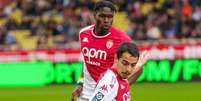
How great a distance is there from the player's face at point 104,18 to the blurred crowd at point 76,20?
15.4m

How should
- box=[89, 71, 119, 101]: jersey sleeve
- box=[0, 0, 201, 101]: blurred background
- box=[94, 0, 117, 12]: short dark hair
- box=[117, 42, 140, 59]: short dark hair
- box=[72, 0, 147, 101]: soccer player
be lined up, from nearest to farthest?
box=[89, 71, 119, 101]: jersey sleeve < box=[117, 42, 140, 59]: short dark hair < box=[94, 0, 117, 12]: short dark hair < box=[72, 0, 147, 101]: soccer player < box=[0, 0, 201, 101]: blurred background

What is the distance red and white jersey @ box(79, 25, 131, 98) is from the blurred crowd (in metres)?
15.0

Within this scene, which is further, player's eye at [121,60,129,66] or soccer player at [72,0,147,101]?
soccer player at [72,0,147,101]

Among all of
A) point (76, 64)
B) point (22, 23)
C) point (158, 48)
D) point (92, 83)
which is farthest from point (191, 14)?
point (92, 83)

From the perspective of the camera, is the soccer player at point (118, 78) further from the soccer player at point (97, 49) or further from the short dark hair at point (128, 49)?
the soccer player at point (97, 49)

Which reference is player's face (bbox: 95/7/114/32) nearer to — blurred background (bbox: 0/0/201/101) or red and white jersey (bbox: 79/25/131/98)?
red and white jersey (bbox: 79/25/131/98)

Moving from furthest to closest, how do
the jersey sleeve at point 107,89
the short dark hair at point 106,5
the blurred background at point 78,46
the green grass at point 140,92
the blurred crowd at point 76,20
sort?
the blurred crowd at point 76,20
the blurred background at point 78,46
the green grass at point 140,92
the short dark hair at point 106,5
the jersey sleeve at point 107,89

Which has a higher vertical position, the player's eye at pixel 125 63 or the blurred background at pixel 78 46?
the player's eye at pixel 125 63

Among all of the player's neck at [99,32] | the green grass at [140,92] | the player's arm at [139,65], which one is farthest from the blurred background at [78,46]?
the player's arm at [139,65]

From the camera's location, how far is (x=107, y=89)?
6074 millimetres

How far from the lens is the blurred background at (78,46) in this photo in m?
23.3

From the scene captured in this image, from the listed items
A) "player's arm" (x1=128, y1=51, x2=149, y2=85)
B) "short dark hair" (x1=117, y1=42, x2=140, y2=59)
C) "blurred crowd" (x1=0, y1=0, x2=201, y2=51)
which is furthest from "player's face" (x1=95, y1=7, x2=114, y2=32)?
"blurred crowd" (x1=0, y1=0, x2=201, y2=51)

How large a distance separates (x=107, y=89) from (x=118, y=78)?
0.21 m

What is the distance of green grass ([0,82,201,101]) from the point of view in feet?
65.1
